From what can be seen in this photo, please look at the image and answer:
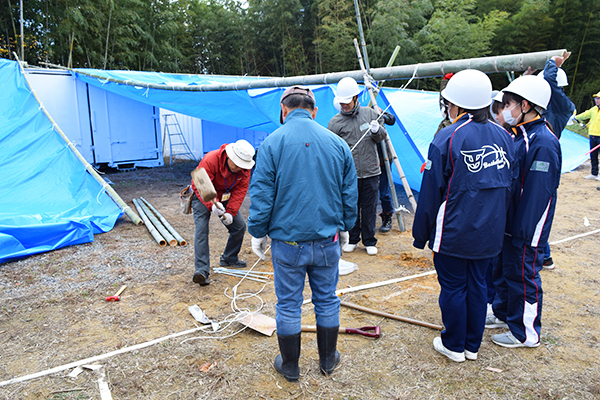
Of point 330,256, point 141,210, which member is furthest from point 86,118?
point 330,256

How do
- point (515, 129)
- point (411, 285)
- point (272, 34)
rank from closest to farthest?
point (515, 129) → point (411, 285) → point (272, 34)

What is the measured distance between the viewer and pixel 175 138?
1078 centimetres

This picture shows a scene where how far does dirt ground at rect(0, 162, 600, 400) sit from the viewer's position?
1960 mm

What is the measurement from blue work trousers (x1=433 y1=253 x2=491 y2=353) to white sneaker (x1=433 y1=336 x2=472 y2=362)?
0.17 feet

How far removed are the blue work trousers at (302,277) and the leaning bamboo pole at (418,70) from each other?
2.06 meters

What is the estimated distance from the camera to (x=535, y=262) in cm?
221

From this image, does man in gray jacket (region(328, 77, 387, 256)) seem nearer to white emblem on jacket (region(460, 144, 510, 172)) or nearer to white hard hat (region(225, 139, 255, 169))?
white hard hat (region(225, 139, 255, 169))

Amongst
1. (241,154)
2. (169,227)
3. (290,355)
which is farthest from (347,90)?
(169,227)

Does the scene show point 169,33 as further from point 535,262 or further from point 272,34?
point 535,262

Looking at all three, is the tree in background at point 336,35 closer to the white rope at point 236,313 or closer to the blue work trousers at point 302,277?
the white rope at point 236,313

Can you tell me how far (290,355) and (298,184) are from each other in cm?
86

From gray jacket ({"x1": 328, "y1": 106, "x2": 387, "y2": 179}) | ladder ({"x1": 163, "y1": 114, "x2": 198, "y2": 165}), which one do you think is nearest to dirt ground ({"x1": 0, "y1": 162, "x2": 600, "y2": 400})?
gray jacket ({"x1": 328, "y1": 106, "x2": 387, "y2": 179})

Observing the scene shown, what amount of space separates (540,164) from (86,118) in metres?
8.24

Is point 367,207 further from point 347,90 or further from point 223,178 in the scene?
point 223,178
